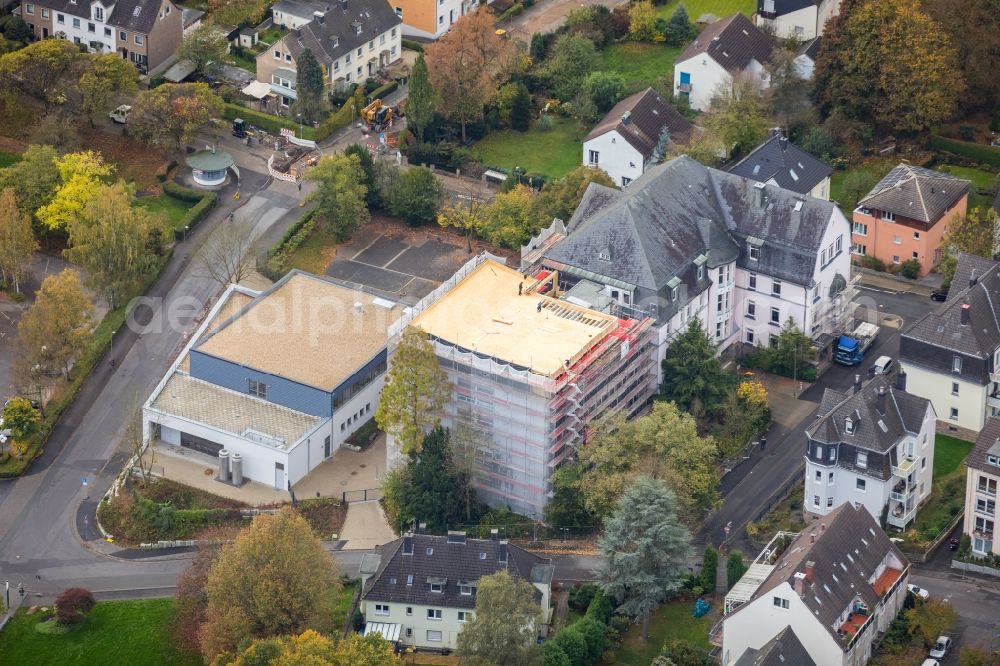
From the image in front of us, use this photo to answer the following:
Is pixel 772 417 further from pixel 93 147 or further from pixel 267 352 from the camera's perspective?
pixel 93 147

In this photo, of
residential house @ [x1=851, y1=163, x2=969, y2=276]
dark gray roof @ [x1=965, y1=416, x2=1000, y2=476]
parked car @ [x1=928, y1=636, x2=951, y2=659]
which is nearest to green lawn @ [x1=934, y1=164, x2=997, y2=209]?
residential house @ [x1=851, y1=163, x2=969, y2=276]

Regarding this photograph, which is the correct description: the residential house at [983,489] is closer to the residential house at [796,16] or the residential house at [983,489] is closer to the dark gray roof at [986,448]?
the dark gray roof at [986,448]

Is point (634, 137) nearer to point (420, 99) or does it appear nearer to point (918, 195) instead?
point (420, 99)

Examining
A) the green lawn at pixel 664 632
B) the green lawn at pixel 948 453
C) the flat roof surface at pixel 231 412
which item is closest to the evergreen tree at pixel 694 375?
the green lawn at pixel 948 453

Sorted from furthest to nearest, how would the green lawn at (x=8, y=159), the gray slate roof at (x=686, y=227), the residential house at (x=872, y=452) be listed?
the green lawn at (x=8, y=159)
the gray slate roof at (x=686, y=227)
the residential house at (x=872, y=452)

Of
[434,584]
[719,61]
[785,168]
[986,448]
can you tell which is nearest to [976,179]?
[785,168]

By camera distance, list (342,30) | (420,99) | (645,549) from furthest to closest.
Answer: (342,30) → (420,99) → (645,549)
